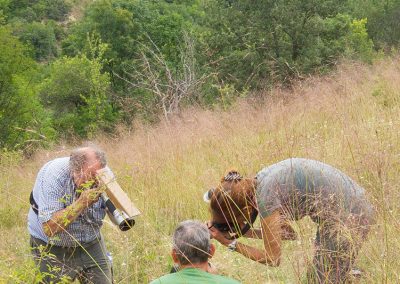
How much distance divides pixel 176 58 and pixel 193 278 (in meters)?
33.1

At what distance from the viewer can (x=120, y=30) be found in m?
36.3

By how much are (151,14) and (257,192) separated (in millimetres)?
36780

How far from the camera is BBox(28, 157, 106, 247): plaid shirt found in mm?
3258

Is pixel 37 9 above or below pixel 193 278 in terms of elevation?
below

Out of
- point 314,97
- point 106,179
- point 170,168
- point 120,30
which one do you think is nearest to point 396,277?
point 106,179

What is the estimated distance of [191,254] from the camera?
96.0 inches

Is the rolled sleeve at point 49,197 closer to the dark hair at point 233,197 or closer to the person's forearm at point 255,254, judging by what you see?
the dark hair at point 233,197

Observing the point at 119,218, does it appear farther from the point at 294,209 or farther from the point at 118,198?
the point at 294,209

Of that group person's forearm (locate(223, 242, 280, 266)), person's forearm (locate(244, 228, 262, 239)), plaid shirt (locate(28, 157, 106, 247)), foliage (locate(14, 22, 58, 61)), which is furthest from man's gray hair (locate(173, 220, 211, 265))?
foliage (locate(14, 22, 58, 61))

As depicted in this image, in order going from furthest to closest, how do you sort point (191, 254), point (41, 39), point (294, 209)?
point (41, 39) → point (294, 209) → point (191, 254)

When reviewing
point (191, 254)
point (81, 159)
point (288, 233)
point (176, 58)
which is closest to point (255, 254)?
point (288, 233)

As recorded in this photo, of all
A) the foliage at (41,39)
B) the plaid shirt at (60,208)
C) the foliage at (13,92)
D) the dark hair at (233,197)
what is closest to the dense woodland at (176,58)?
the foliage at (13,92)

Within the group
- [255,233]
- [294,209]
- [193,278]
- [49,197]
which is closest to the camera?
[193,278]

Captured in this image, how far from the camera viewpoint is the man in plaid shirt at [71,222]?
125 inches
